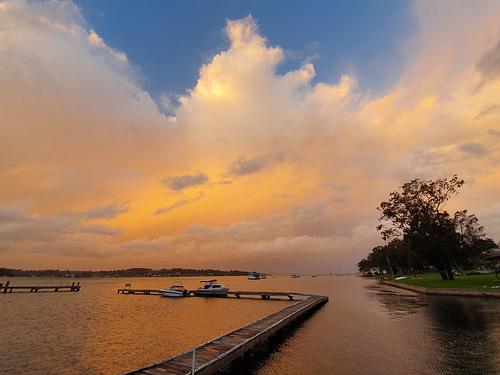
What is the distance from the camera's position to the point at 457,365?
13820 millimetres

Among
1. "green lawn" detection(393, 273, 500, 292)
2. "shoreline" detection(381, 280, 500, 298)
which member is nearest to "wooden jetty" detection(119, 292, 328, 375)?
"shoreline" detection(381, 280, 500, 298)

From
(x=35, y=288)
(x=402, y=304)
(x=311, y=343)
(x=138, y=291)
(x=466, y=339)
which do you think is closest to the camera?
(x=466, y=339)

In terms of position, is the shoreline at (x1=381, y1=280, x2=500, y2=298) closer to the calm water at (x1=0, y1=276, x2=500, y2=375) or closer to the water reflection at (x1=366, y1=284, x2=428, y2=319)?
the water reflection at (x1=366, y1=284, x2=428, y2=319)

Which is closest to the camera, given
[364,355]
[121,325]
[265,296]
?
[364,355]

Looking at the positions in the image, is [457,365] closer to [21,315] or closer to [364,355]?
[364,355]

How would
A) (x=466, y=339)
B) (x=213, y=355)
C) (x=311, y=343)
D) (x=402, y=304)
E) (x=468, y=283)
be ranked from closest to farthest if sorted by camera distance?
(x=213, y=355), (x=466, y=339), (x=311, y=343), (x=402, y=304), (x=468, y=283)

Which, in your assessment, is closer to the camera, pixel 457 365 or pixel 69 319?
pixel 457 365

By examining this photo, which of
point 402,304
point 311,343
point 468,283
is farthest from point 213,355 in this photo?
point 468,283

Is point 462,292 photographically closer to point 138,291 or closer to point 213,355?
point 213,355

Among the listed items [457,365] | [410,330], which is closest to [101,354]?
[457,365]

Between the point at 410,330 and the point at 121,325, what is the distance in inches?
1154

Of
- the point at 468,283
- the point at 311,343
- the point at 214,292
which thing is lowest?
the point at 311,343

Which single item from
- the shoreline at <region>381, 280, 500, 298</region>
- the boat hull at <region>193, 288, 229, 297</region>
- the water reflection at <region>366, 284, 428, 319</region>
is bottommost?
the water reflection at <region>366, 284, 428, 319</region>

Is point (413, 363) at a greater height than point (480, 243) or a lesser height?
lesser
